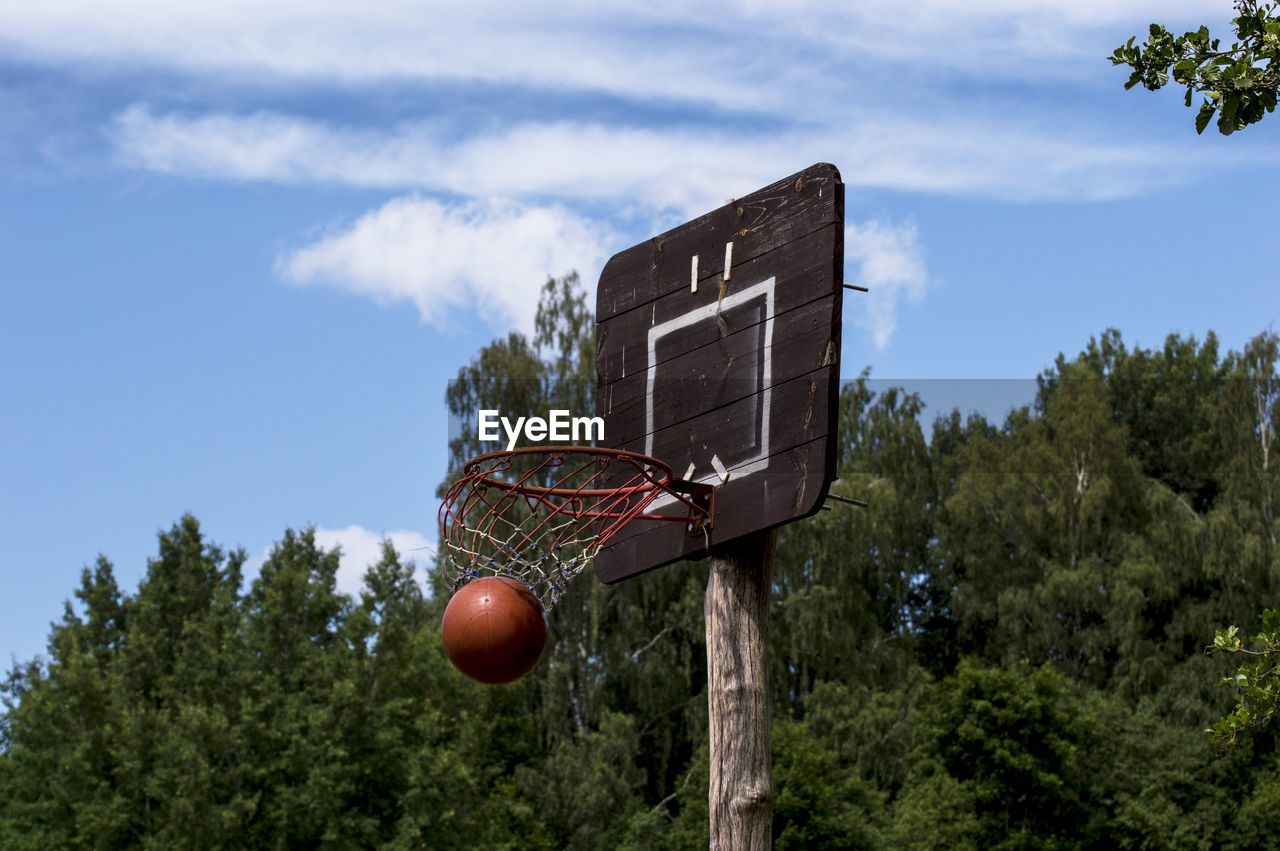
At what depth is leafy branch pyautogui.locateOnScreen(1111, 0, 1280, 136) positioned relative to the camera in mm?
7754

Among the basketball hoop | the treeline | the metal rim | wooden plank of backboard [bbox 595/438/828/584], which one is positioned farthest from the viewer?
the treeline

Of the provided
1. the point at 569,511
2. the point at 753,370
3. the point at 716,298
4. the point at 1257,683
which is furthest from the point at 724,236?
the point at 1257,683

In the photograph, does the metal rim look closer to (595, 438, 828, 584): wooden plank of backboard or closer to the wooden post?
(595, 438, 828, 584): wooden plank of backboard

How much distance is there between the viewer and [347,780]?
23906 millimetres

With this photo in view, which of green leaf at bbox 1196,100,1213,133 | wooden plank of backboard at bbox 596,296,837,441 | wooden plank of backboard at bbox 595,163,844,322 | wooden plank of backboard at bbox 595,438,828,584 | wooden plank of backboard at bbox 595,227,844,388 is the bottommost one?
wooden plank of backboard at bbox 595,438,828,584

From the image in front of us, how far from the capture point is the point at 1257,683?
7.85 m

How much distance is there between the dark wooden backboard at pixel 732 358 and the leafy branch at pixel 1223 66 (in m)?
1.99

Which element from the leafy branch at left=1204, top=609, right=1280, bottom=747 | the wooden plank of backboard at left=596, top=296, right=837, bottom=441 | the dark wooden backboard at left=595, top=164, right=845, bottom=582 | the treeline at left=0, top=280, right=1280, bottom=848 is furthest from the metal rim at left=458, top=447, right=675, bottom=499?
the treeline at left=0, top=280, right=1280, bottom=848

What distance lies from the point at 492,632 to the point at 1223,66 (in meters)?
5.02

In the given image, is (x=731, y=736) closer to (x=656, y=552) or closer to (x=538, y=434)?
(x=656, y=552)

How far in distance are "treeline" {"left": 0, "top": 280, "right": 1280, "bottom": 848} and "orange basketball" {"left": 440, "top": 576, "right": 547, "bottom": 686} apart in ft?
56.1

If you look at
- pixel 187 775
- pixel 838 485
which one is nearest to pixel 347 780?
pixel 187 775

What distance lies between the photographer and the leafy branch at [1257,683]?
7543 millimetres

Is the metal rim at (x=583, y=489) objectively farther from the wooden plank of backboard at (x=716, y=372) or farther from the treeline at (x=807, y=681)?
the treeline at (x=807, y=681)
